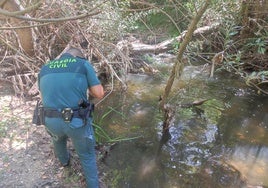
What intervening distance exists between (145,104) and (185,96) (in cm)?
100

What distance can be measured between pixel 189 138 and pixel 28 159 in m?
2.64

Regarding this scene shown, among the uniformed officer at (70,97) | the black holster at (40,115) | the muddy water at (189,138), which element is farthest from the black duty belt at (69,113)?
the muddy water at (189,138)

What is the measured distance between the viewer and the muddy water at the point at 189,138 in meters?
4.23

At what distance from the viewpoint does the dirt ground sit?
3.70m

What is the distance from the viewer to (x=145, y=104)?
21.0 ft

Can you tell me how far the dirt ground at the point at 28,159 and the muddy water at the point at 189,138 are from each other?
58 centimetres

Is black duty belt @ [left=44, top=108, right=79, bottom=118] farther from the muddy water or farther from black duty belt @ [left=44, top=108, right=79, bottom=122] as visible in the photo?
the muddy water

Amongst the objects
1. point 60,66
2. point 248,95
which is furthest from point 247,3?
point 60,66

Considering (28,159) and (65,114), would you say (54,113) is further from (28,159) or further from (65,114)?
(28,159)

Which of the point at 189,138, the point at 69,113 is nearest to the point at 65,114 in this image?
the point at 69,113

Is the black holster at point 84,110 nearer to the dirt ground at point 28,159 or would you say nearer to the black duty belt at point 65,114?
the black duty belt at point 65,114

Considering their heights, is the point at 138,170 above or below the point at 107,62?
below

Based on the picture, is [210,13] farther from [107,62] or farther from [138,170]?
[138,170]

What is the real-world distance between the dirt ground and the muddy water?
579 millimetres
